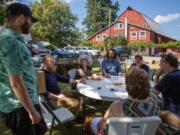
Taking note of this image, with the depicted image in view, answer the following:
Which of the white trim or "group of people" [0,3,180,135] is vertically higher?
the white trim

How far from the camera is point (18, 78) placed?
7.23 ft

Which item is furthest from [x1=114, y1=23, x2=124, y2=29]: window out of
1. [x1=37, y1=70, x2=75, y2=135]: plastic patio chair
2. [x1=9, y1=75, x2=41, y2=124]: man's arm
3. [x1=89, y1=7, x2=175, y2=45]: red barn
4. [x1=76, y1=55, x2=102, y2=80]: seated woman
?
[x1=9, y1=75, x2=41, y2=124]: man's arm

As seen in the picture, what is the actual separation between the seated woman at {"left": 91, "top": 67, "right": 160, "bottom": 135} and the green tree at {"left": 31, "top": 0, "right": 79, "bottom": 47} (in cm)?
4100

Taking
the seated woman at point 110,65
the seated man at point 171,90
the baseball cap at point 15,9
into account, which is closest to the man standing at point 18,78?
the baseball cap at point 15,9

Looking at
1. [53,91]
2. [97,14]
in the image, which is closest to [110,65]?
[53,91]

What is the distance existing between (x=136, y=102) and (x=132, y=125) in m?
0.33

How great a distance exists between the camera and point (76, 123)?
17.5 feet

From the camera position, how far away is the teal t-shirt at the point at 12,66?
2.21 metres

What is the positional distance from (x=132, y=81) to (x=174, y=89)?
3.57ft

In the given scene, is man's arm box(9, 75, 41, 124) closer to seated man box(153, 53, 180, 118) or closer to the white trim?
seated man box(153, 53, 180, 118)

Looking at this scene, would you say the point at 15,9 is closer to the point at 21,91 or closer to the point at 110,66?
the point at 21,91

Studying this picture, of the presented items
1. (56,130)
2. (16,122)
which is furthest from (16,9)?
(56,130)

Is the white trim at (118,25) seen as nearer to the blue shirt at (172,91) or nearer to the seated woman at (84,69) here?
the seated woman at (84,69)

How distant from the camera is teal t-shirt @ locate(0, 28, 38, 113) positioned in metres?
2.21
